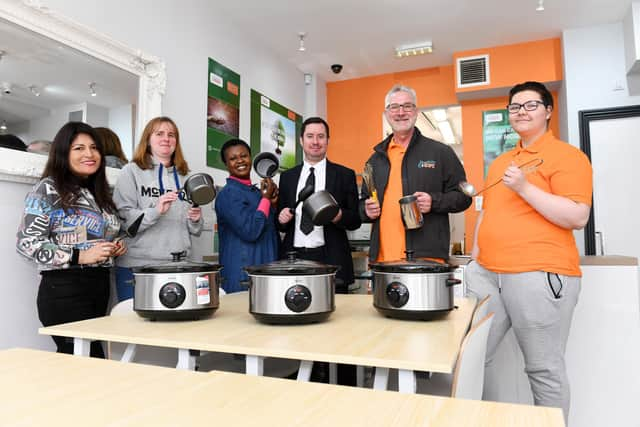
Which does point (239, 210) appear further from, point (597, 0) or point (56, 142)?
point (597, 0)

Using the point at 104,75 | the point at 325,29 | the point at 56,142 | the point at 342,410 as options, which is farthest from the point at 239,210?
the point at 325,29

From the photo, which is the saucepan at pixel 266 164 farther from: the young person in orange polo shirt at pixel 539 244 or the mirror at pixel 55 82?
the young person in orange polo shirt at pixel 539 244

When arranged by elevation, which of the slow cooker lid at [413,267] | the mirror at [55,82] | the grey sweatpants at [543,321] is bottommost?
the grey sweatpants at [543,321]

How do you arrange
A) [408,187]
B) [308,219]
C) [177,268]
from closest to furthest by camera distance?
[177,268] < [408,187] < [308,219]

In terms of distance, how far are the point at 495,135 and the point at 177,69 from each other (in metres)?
2.90

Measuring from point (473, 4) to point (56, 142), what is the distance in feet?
9.68

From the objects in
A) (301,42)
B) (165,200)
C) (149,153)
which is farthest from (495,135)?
(165,200)

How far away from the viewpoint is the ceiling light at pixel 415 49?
13.5 ft

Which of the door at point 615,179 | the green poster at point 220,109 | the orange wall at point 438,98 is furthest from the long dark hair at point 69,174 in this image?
the door at point 615,179

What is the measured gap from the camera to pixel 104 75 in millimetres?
2461

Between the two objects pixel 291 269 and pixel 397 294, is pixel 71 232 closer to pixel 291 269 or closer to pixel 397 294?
pixel 291 269

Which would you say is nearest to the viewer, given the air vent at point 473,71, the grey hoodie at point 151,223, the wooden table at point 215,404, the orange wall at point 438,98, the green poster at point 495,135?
the wooden table at point 215,404

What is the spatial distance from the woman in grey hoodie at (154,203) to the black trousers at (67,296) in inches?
7.0

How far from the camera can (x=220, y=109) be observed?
11.4 ft
